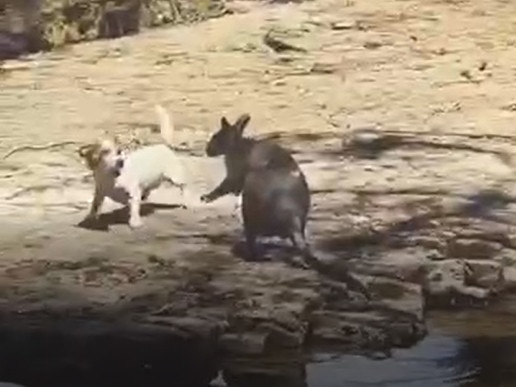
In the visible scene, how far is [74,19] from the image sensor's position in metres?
1.46

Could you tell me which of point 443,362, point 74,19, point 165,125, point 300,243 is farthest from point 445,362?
point 74,19

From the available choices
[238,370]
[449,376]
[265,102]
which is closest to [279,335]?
[238,370]

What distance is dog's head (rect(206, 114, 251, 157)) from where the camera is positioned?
1421 mm

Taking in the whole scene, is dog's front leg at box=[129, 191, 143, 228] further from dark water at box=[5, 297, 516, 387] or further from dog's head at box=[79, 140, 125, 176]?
dark water at box=[5, 297, 516, 387]

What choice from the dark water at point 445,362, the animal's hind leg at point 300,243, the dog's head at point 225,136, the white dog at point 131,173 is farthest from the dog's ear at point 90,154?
the dark water at point 445,362

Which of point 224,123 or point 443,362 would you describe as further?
point 224,123

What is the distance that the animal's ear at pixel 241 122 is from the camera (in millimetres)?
1425

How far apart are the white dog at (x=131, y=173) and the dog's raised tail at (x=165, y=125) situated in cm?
2

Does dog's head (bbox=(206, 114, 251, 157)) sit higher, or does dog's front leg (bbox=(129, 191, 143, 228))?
dog's head (bbox=(206, 114, 251, 157))

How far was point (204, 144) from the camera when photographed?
1.43 meters

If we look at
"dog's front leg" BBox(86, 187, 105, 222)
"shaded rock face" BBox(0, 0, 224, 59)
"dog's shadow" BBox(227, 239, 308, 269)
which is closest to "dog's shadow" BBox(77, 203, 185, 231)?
"dog's front leg" BBox(86, 187, 105, 222)

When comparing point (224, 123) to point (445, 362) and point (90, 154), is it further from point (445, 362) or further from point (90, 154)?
point (445, 362)

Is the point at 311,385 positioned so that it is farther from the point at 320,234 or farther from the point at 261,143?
the point at 261,143

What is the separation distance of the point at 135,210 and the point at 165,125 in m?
0.11
